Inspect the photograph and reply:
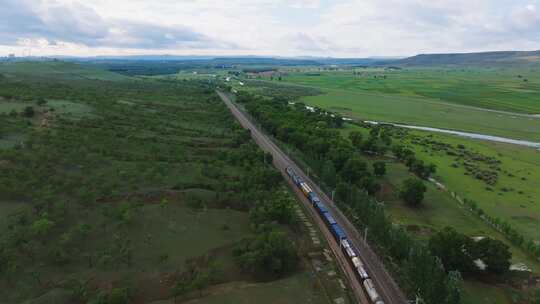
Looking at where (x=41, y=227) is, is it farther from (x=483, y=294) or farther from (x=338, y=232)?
(x=483, y=294)

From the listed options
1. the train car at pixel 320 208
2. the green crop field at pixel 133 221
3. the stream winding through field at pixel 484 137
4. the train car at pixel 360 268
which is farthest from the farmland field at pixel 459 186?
the green crop field at pixel 133 221

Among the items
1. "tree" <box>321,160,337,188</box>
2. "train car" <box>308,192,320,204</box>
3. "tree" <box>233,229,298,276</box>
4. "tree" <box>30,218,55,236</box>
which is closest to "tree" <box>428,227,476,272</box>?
"tree" <box>233,229,298,276</box>

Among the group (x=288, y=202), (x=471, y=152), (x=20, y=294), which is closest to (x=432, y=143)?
(x=471, y=152)

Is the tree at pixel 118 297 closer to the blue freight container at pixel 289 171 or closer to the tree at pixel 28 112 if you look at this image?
the blue freight container at pixel 289 171

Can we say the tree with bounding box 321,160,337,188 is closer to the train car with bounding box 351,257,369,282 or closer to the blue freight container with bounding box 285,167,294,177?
the blue freight container with bounding box 285,167,294,177

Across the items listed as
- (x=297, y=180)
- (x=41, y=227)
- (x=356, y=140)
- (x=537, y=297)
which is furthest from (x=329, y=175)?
(x=41, y=227)

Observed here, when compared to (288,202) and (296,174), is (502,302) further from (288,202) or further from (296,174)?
(296,174)
